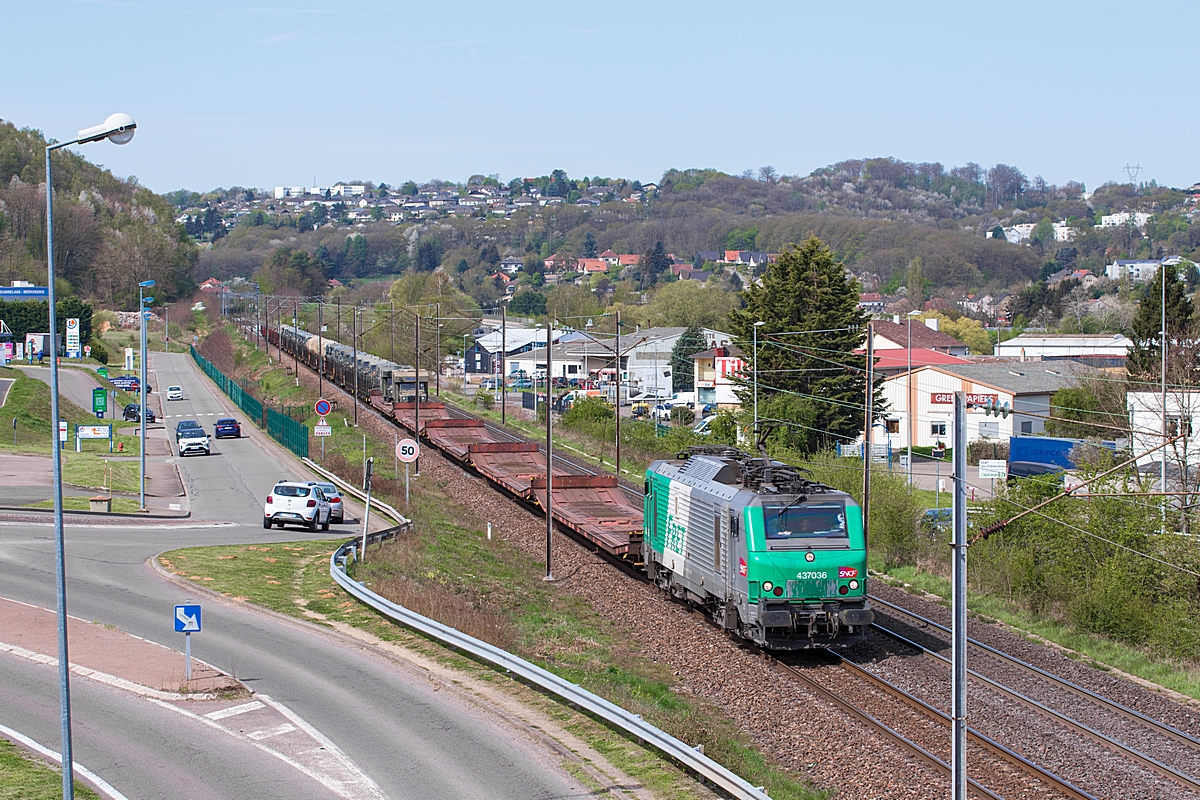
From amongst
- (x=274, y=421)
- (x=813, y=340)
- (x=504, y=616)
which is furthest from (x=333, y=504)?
(x=813, y=340)

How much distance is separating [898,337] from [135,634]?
84.6 m

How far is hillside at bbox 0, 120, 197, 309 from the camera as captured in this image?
504ft

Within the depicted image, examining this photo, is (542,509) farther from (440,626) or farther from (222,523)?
(440,626)

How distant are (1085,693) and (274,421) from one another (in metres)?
47.2

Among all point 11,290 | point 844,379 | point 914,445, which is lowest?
point 914,445

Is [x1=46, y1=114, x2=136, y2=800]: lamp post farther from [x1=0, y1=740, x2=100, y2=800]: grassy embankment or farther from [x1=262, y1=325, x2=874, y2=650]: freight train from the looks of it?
[x1=262, y1=325, x2=874, y2=650]: freight train

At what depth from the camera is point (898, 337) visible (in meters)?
96.1

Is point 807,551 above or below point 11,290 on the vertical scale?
below

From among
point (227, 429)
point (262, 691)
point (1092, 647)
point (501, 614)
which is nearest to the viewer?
point (262, 691)

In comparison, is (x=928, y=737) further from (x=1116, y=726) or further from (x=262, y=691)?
(x=262, y=691)

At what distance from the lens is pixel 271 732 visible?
14.7m

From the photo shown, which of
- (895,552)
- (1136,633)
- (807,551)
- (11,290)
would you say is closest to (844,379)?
(895,552)

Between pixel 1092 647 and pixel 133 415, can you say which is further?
pixel 133 415

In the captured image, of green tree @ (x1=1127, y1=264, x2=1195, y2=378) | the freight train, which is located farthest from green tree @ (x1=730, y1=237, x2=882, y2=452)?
the freight train
